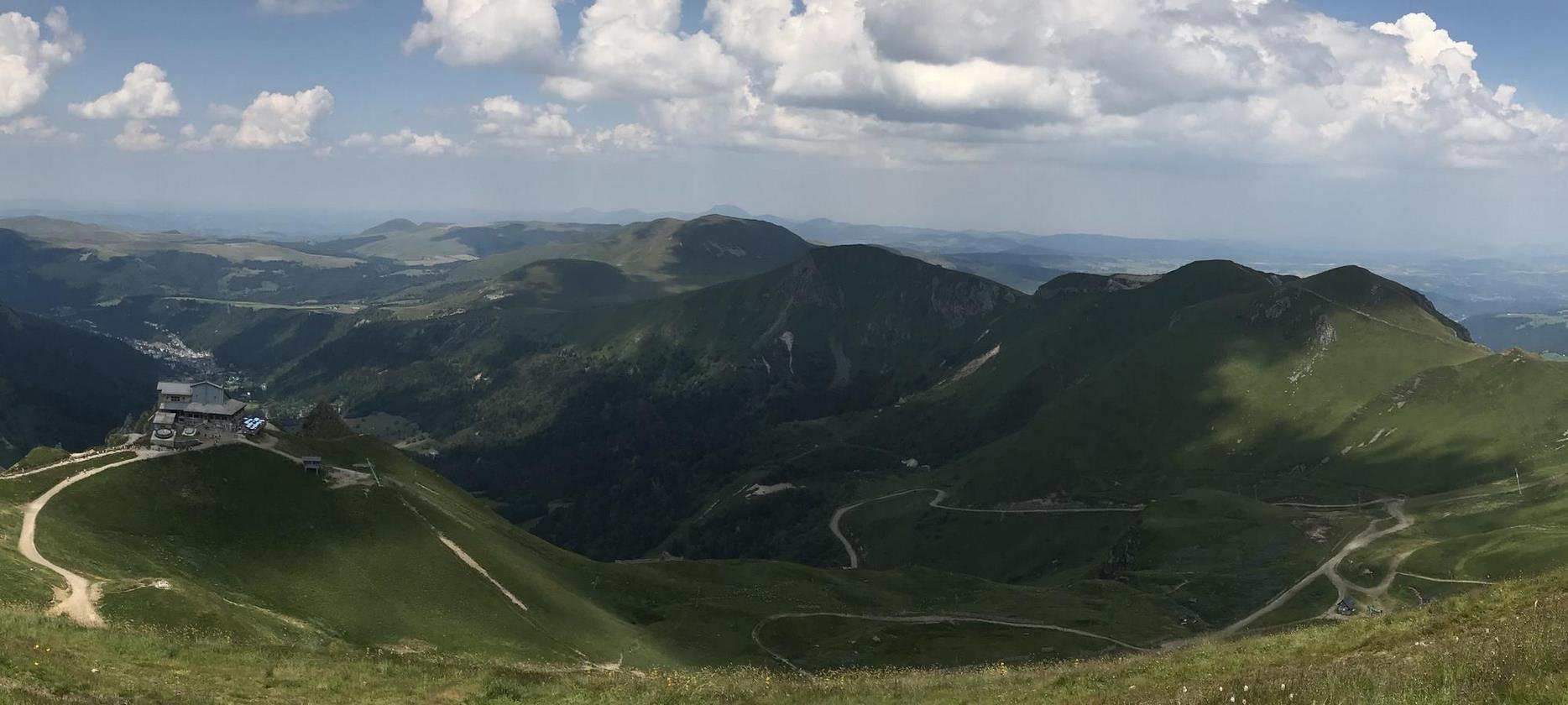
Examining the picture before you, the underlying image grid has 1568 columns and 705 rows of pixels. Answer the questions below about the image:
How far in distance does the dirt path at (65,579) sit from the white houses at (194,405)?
65.1ft

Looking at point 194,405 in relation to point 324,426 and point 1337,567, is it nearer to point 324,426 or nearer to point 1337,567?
point 324,426

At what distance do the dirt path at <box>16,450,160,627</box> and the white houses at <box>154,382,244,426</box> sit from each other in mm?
19846

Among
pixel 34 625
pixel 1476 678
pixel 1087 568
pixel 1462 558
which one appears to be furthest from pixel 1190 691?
pixel 1087 568

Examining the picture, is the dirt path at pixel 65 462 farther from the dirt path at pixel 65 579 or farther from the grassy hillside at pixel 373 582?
the dirt path at pixel 65 579

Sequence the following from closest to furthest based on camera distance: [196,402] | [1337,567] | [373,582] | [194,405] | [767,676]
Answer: [767,676] < [373,582] < [194,405] < [196,402] < [1337,567]

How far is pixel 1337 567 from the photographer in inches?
6088

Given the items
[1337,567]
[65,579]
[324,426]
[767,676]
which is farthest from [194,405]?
[1337,567]

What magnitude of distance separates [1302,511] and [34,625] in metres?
217

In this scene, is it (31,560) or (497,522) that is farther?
(497,522)

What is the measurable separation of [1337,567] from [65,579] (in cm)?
17327

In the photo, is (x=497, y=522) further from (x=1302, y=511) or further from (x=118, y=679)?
(x=1302, y=511)

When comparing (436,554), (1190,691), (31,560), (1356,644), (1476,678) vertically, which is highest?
(1476,678)

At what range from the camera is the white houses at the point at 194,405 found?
117062 millimetres

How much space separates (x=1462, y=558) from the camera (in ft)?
472
